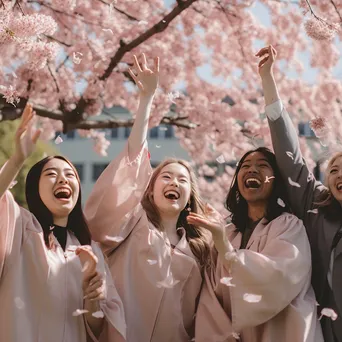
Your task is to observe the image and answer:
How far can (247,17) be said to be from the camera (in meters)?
8.95

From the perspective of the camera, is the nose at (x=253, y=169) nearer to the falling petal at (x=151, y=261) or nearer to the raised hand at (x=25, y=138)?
the falling petal at (x=151, y=261)

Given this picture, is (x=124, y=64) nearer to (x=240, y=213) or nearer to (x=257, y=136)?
(x=257, y=136)

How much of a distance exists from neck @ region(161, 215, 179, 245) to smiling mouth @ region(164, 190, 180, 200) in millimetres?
131

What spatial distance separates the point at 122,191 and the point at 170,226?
0.38m

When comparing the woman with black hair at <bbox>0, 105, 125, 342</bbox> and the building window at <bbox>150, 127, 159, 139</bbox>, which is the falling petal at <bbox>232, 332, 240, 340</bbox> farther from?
the building window at <bbox>150, 127, 159, 139</bbox>

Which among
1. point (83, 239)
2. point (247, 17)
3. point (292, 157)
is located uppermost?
point (247, 17)

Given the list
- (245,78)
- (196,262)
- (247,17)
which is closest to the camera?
(196,262)

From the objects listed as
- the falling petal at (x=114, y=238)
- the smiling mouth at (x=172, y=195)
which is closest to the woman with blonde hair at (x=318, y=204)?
the smiling mouth at (x=172, y=195)

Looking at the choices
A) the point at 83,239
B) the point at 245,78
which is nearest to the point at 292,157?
the point at 83,239

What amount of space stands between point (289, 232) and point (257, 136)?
6.05 metres

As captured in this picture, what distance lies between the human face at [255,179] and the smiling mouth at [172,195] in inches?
14.9

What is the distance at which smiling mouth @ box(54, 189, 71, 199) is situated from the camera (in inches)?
130

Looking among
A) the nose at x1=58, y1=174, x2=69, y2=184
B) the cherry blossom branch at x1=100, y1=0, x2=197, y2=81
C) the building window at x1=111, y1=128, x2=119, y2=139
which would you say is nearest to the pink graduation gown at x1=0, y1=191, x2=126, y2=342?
the nose at x1=58, y1=174, x2=69, y2=184

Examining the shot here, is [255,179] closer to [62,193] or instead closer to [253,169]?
[253,169]
